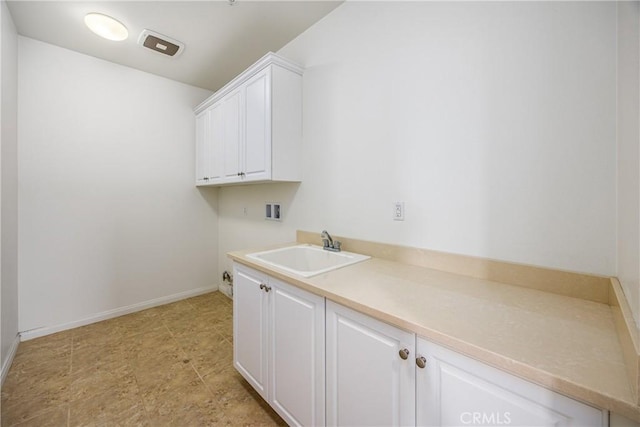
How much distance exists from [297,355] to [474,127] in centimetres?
135

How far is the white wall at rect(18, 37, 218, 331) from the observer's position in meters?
2.17

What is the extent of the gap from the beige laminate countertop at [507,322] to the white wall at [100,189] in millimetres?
2298

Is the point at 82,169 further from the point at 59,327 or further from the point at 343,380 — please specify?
the point at 343,380

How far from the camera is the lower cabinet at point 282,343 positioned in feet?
3.60

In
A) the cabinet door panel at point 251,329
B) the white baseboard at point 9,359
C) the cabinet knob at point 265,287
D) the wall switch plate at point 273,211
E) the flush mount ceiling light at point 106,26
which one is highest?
the flush mount ceiling light at point 106,26

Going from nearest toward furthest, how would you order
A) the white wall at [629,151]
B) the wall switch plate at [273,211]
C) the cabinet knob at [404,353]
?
the white wall at [629,151] < the cabinet knob at [404,353] < the wall switch plate at [273,211]

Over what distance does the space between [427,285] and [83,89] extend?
3.32 m

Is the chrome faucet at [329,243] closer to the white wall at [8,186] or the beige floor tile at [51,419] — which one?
the beige floor tile at [51,419]

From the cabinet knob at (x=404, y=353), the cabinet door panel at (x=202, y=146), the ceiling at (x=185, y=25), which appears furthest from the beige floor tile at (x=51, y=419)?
the ceiling at (x=185, y=25)

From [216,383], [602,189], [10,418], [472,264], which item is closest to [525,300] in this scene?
[472,264]

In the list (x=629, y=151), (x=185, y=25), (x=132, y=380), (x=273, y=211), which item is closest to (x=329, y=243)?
(x=273, y=211)

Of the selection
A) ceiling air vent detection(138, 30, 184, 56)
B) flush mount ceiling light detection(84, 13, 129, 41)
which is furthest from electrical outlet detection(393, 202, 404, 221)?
flush mount ceiling light detection(84, 13, 129, 41)

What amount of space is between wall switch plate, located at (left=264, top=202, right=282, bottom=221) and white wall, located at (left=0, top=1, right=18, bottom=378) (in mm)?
1786

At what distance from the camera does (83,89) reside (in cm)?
237
